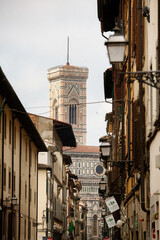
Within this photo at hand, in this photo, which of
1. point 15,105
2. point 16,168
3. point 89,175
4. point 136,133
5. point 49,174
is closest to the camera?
point 136,133

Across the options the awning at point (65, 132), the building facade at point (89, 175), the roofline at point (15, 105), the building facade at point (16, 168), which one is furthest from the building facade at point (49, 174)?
the building facade at point (89, 175)

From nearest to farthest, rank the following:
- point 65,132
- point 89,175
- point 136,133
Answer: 1. point 136,133
2. point 65,132
3. point 89,175

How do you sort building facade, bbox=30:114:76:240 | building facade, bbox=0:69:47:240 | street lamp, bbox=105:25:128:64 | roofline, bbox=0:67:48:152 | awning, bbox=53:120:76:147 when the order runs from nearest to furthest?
street lamp, bbox=105:25:128:64, roofline, bbox=0:67:48:152, building facade, bbox=0:69:47:240, building facade, bbox=30:114:76:240, awning, bbox=53:120:76:147

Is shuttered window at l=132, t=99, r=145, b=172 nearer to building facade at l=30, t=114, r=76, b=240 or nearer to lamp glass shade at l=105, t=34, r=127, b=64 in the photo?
lamp glass shade at l=105, t=34, r=127, b=64

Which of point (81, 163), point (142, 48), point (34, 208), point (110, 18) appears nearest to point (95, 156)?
point (81, 163)

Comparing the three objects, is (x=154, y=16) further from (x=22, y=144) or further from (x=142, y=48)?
(x=22, y=144)

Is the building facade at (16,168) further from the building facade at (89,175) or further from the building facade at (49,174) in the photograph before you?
the building facade at (89,175)

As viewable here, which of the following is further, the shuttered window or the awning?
the awning

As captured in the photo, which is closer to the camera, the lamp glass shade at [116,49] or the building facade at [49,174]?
the lamp glass shade at [116,49]

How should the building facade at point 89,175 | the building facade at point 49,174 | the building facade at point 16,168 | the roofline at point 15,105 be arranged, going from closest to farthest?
the roofline at point 15,105 < the building facade at point 16,168 < the building facade at point 49,174 < the building facade at point 89,175

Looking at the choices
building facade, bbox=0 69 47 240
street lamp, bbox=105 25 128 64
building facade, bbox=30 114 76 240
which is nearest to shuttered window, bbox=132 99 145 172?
street lamp, bbox=105 25 128 64

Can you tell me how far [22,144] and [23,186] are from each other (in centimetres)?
228

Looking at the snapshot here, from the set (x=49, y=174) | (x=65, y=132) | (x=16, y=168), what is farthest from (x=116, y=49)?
(x=65, y=132)

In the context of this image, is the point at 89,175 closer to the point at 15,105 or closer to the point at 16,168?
the point at 16,168
